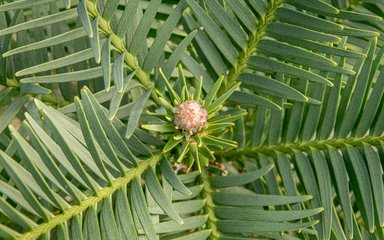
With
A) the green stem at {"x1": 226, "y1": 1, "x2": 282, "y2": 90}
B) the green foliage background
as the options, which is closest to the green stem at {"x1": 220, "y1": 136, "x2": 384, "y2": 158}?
the green foliage background

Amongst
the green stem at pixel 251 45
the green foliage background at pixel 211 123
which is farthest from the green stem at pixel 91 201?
the green stem at pixel 251 45

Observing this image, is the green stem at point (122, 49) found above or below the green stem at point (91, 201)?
above

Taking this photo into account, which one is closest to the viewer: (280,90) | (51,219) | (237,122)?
(51,219)

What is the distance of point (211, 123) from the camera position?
1.87 feet

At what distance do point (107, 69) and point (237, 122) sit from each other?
0.26 m

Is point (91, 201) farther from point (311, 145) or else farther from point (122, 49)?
point (311, 145)

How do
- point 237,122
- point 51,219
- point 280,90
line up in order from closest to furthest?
1. point 51,219
2. point 280,90
3. point 237,122

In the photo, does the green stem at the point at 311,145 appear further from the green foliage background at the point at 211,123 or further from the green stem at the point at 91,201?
the green stem at the point at 91,201

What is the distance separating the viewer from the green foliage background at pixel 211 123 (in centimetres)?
52

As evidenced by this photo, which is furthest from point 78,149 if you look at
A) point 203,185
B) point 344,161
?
point 344,161

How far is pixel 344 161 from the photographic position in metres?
0.65

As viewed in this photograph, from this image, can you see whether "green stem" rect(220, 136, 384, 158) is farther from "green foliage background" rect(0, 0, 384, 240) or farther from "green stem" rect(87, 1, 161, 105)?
"green stem" rect(87, 1, 161, 105)

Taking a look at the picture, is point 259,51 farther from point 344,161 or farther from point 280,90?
point 344,161

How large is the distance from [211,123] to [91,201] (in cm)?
14
